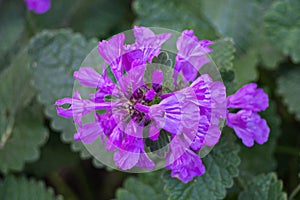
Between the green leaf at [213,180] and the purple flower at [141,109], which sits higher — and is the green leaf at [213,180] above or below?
below

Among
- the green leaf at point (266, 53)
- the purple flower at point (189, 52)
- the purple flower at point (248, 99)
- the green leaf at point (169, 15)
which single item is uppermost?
the purple flower at point (189, 52)

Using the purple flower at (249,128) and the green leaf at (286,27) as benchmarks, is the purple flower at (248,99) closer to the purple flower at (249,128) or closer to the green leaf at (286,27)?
the purple flower at (249,128)

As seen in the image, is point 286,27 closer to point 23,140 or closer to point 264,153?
point 264,153

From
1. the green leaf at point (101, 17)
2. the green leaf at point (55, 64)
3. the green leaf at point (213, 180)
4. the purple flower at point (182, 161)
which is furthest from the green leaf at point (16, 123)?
the purple flower at point (182, 161)

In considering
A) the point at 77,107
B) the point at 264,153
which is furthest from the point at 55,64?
the point at 264,153

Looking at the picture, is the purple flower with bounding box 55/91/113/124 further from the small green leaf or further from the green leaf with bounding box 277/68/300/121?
the green leaf with bounding box 277/68/300/121

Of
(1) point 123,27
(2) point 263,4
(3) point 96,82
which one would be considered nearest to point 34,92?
(1) point 123,27

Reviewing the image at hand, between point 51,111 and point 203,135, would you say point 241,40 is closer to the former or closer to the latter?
point 51,111

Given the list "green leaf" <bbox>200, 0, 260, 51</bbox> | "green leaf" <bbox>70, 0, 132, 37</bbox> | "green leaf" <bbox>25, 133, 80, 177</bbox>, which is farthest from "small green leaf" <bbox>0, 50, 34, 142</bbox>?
"green leaf" <bbox>200, 0, 260, 51</bbox>
